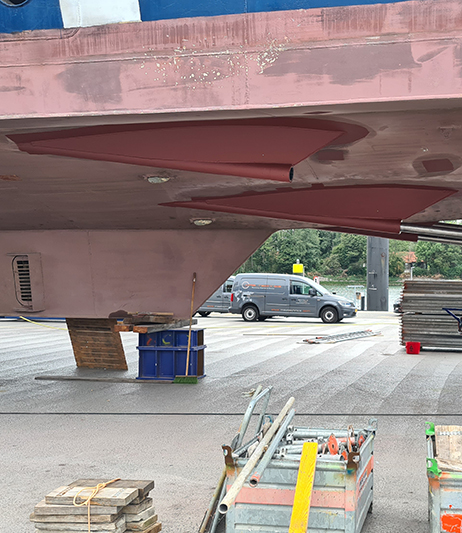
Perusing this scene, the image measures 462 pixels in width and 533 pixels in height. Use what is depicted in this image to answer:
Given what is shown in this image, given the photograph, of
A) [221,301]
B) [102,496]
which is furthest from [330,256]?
[102,496]

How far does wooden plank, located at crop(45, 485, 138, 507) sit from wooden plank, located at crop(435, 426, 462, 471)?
1.90m

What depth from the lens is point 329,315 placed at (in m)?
24.2

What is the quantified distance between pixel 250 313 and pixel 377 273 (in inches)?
330

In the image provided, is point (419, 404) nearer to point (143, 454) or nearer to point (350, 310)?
point (143, 454)

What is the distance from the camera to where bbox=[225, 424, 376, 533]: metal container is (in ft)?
11.4

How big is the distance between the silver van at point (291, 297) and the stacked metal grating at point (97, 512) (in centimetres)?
2064

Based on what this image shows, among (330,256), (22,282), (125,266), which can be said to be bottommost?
(330,256)

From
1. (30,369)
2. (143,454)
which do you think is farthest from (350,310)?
(143,454)

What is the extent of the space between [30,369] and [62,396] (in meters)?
3.32

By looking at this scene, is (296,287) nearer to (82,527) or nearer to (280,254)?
(82,527)

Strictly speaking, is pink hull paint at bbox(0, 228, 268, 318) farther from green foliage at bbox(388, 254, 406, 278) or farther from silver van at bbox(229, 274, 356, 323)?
green foliage at bbox(388, 254, 406, 278)

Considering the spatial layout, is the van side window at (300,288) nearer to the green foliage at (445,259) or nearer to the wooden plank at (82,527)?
the wooden plank at (82,527)

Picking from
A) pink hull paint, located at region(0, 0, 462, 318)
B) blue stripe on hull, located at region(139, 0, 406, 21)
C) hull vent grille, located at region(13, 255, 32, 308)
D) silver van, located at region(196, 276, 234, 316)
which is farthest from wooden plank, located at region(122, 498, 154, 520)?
silver van, located at region(196, 276, 234, 316)

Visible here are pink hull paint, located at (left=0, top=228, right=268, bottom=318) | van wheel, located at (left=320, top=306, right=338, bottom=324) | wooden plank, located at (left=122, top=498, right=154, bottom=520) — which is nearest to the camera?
wooden plank, located at (left=122, top=498, right=154, bottom=520)
